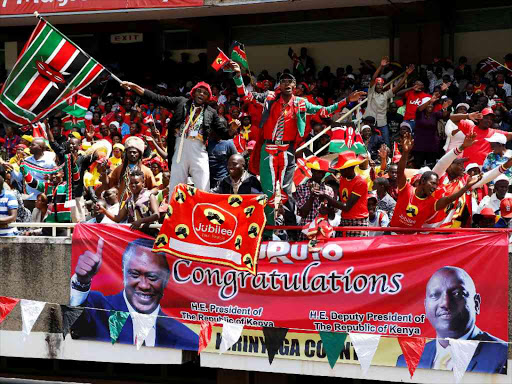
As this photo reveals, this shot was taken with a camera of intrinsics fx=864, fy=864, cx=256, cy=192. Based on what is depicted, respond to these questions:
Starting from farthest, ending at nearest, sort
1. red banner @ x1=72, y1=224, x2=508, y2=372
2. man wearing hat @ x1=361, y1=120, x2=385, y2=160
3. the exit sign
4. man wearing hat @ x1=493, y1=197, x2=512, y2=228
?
1. the exit sign
2. man wearing hat @ x1=361, y1=120, x2=385, y2=160
3. man wearing hat @ x1=493, y1=197, x2=512, y2=228
4. red banner @ x1=72, y1=224, x2=508, y2=372

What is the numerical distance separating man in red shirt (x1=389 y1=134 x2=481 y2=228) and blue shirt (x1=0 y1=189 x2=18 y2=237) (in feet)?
14.3

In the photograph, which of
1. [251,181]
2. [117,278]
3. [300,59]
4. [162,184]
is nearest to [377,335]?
[251,181]

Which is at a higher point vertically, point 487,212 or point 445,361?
point 487,212

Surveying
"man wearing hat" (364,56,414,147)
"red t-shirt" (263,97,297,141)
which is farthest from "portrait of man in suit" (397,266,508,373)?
"man wearing hat" (364,56,414,147)

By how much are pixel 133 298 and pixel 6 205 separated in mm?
1924

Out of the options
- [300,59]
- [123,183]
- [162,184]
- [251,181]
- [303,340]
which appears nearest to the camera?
[303,340]

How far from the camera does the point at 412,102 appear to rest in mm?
13633

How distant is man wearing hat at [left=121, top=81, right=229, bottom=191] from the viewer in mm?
9289

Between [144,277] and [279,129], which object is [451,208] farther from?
[144,277]

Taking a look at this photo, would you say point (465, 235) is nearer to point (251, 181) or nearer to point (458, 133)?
point (251, 181)

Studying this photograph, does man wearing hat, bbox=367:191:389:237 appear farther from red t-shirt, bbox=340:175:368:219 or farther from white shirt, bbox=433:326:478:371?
white shirt, bbox=433:326:478:371

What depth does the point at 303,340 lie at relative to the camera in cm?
845

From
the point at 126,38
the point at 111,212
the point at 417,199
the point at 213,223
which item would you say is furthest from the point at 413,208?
the point at 126,38

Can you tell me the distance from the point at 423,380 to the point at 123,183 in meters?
4.02
